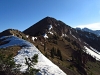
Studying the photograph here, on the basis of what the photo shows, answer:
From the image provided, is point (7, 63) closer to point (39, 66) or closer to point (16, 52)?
point (39, 66)

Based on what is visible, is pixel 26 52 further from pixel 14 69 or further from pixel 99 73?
pixel 99 73

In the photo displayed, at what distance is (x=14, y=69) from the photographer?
27297 mm

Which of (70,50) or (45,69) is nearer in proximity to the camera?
(45,69)

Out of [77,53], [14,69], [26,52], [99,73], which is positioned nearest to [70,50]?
[77,53]

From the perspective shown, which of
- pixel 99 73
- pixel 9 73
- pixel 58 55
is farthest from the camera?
pixel 99 73

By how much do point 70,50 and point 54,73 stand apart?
142852 mm

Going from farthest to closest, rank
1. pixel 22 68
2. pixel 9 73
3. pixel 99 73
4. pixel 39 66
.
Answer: pixel 99 73, pixel 39 66, pixel 22 68, pixel 9 73

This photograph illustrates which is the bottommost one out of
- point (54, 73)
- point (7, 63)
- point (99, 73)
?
point (99, 73)

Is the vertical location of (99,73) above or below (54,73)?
below

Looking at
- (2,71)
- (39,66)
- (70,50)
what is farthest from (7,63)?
(70,50)

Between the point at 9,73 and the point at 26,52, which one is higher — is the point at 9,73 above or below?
below

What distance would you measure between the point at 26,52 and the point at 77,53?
136 meters

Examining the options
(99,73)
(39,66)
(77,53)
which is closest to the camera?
(39,66)

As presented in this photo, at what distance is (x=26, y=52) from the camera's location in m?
40.1
